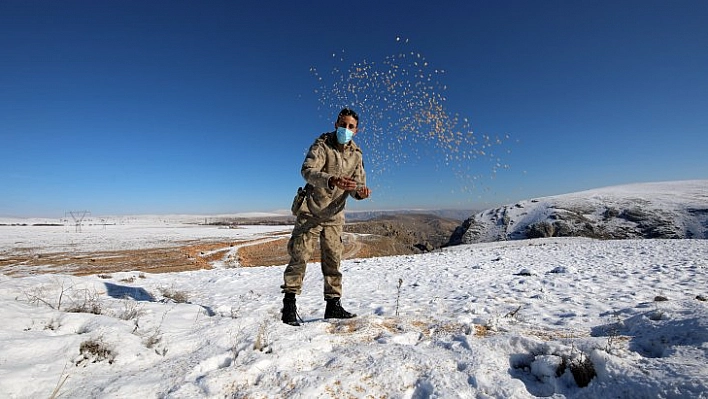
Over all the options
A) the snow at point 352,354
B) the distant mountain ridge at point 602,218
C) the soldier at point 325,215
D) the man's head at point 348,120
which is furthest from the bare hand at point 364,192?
the distant mountain ridge at point 602,218

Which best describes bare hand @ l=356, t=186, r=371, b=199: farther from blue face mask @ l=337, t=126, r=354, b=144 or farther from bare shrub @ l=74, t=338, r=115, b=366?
bare shrub @ l=74, t=338, r=115, b=366

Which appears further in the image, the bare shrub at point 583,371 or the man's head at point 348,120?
the man's head at point 348,120

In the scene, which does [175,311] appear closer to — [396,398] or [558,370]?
[396,398]

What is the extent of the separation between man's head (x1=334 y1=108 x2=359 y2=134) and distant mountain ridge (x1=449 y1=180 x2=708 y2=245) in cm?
2488

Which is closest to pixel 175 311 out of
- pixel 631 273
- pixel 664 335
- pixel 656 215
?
pixel 664 335

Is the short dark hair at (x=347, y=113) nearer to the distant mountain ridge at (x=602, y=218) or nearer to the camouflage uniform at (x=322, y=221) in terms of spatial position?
the camouflage uniform at (x=322, y=221)

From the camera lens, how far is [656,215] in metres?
23.4

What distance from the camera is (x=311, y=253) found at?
3693 millimetres

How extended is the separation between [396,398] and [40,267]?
90.0ft

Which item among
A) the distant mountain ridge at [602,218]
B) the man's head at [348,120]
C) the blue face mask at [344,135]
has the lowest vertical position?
the distant mountain ridge at [602,218]

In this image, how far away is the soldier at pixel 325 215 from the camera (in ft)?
12.2

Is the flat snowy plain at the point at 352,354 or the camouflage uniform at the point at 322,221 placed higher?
the camouflage uniform at the point at 322,221

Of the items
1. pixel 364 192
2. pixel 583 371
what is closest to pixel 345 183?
pixel 364 192

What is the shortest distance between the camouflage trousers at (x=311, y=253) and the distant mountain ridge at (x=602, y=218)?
81.4ft
